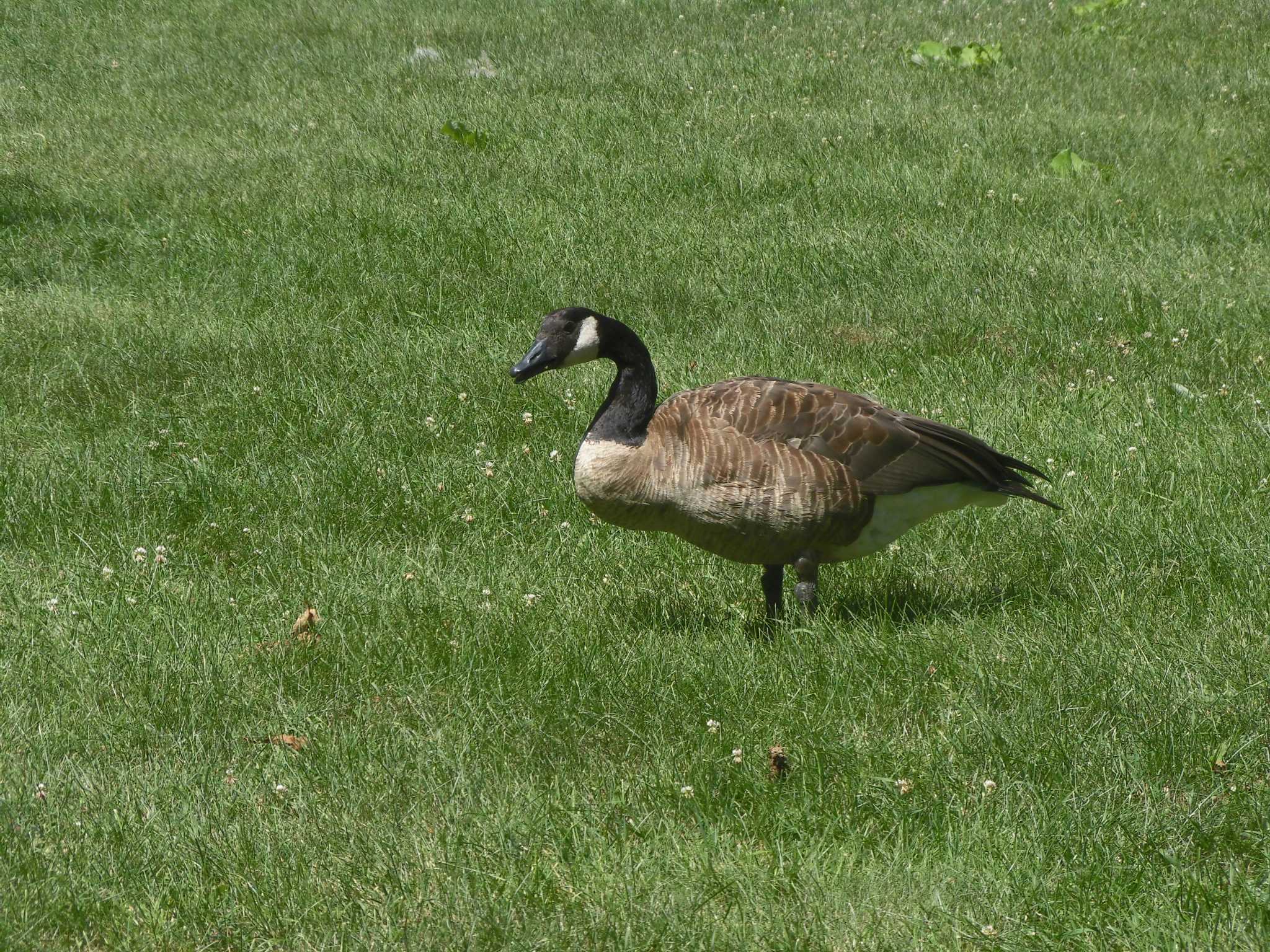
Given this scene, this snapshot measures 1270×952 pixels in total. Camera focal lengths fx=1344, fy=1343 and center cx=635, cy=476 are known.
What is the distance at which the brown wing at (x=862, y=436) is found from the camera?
5.21 meters

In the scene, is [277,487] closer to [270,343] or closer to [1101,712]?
[270,343]

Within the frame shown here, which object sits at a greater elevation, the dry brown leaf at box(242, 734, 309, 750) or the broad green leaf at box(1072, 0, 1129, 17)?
the broad green leaf at box(1072, 0, 1129, 17)

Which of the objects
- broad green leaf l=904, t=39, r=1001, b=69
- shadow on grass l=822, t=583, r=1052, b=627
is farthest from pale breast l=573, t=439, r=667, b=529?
broad green leaf l=904, t=39, r=1001, b=69

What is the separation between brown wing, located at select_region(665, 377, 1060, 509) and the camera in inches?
205

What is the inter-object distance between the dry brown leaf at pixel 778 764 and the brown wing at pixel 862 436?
1.31 metres

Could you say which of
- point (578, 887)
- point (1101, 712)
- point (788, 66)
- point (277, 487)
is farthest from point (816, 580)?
point (788, 66)

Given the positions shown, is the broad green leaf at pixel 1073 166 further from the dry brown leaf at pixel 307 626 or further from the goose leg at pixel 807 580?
the dry brown leaf at pixel 307 626

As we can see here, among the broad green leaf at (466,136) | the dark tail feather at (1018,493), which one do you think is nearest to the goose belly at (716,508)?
the dark tail feather at (1018,493)

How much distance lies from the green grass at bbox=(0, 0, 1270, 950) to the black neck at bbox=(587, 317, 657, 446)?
2.49 ft

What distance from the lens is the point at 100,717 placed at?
4742 mm

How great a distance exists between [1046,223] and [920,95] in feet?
11.5

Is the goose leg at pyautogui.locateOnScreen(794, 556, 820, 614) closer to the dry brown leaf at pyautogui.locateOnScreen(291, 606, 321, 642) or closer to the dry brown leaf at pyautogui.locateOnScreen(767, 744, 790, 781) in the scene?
the dry brown leaf at pyautogui.locateOnScreen(767, 744, 790, 781)

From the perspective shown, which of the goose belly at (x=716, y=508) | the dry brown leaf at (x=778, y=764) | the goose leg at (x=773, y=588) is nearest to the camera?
the dry brown leaf at (x=778, y=764)

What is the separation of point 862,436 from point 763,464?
1.46 feet
